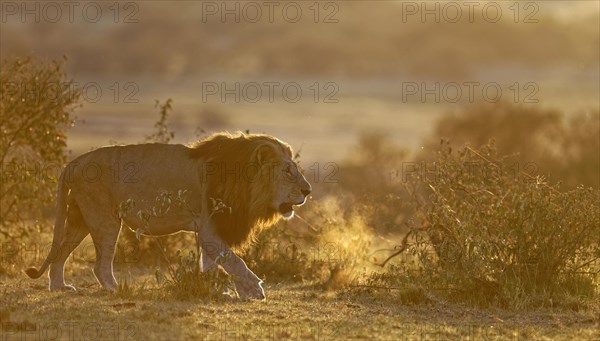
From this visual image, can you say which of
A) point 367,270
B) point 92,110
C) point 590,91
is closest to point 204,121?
point 92,110

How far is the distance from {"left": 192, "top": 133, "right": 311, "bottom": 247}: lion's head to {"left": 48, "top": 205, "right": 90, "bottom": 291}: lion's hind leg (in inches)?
64.0

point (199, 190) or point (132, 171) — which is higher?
point (132, 171)

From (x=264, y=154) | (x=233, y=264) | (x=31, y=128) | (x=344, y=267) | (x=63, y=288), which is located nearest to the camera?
(x=233, y=264)

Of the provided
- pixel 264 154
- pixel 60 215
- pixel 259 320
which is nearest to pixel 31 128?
pixel 60 215

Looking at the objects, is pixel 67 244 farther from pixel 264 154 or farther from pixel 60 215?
pixel 264 154

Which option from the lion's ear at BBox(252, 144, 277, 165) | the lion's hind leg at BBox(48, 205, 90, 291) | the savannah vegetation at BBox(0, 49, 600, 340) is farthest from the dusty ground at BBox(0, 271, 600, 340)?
the lion's ear at BBox(252, 144, 277, 165)

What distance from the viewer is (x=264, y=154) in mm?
11664

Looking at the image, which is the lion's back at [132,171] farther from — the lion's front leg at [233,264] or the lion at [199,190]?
the lion's front leg at [233,264]

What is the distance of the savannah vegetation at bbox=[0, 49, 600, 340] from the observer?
1015cm

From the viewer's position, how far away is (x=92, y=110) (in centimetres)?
8119

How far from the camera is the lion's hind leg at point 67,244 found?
39.9 ft

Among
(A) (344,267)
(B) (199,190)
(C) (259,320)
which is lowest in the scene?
(C) (259,320)

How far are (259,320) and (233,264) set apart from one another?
1285 millimetres

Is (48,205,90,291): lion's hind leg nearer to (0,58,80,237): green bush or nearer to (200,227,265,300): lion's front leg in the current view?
(200,227,265,300): lion's front leg
